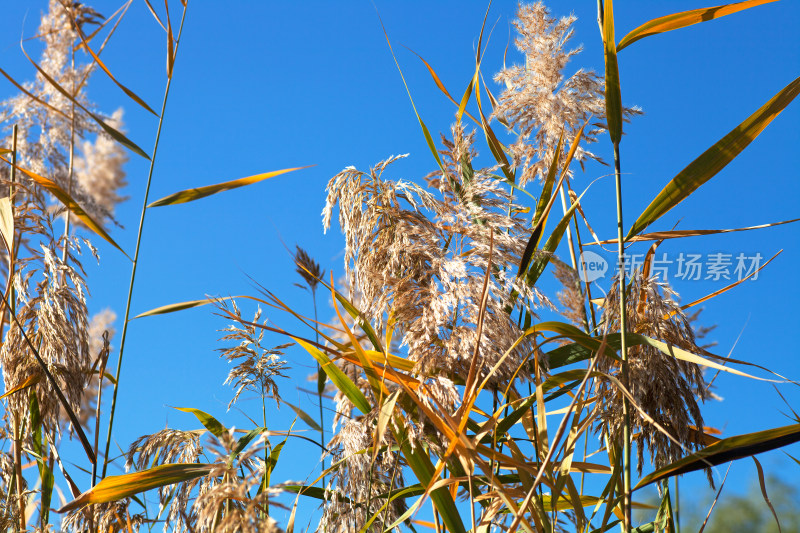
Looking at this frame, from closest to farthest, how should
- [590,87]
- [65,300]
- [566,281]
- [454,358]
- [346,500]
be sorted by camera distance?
[454,358]
[346,500]
[65,300]
[566,281]
[590,87]

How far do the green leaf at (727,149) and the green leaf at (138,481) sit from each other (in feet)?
3.61

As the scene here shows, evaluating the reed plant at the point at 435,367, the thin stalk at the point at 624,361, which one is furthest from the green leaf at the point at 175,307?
the thin stalk at the point at 624,361

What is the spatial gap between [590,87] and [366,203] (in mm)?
1181

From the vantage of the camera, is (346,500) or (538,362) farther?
(346,500)

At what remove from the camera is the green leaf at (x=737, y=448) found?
1166 mm

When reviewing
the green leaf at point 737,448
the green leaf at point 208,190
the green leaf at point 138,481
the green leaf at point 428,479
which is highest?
the green leaf at point 208,190

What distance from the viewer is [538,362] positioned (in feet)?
4.46

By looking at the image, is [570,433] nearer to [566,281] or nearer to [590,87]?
[566,281]

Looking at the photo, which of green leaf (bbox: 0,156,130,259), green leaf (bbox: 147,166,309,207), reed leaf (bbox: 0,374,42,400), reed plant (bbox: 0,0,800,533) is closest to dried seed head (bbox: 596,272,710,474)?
reed plant (bbox: 0,0,800,533)

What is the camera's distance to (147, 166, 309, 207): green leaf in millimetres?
1542

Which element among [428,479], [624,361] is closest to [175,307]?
[428,479]

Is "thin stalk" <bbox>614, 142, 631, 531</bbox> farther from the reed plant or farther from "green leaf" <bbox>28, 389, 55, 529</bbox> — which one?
"green leaf" <bbox>28, 389, 55, 529</bbox>

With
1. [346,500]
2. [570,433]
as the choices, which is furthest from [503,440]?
[346,500]

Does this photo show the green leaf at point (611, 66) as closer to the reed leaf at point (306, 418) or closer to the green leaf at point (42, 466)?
the reed leaf at point (306, 418)
